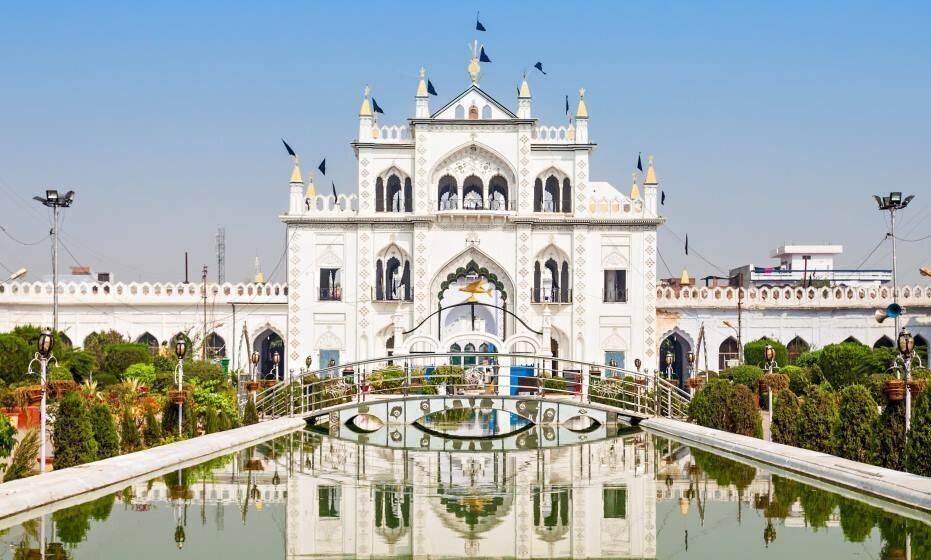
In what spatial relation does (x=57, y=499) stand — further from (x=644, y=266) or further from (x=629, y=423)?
(x=644, y=266)

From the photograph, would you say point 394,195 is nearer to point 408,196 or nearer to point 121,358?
point 408,196

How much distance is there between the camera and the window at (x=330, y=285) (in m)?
38.4

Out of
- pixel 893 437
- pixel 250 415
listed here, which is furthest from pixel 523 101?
pixel 893 437

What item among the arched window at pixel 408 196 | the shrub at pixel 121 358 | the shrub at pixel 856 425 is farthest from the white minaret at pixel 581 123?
the shrub at pixel 856 425

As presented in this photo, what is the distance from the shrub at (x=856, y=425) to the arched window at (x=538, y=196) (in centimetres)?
2414

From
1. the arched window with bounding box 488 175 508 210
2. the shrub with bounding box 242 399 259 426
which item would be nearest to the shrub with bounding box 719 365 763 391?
the arched window with bounding box 488 175 508 210

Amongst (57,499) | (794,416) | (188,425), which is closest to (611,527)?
(57,499)

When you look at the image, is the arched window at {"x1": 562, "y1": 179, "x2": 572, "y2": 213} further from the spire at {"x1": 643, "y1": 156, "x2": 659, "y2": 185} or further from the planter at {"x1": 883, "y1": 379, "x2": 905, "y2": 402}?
the planter at {"x1": 883, "y1": 379, "x2": 905, "y2": 402}

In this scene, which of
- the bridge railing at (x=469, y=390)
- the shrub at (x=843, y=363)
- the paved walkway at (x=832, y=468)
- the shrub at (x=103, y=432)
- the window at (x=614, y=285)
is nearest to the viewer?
the paved walkway at (x=832, y=468)

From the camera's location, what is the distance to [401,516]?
11.1 metres

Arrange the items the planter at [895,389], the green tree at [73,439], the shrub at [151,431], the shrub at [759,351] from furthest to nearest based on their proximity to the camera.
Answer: the shrub at [759,351]
the shrub at [151,431]
the green tree at [73,439]
the planter at [895,389]

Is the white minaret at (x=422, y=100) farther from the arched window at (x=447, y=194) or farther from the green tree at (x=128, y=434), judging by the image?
the green tree at (x=128, y=434)

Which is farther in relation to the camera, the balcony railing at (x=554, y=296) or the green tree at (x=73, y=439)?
the balcony railing at (x=554, y=296)

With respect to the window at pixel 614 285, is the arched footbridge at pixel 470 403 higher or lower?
lower
